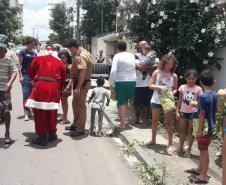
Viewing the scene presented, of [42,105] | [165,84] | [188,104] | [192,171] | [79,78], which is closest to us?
[192,171]

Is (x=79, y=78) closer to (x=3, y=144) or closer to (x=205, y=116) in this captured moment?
(x=3, y=144)

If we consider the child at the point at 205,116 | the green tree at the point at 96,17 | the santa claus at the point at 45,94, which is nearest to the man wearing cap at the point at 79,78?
the santa claus at the point at 45,94

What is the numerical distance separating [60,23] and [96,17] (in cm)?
1469

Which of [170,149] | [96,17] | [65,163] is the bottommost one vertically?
[65,163]

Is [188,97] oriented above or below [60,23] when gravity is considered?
below

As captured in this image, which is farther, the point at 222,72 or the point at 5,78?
the point at 222,72

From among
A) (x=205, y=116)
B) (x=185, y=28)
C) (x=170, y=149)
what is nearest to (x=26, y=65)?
(x=185, y=28)

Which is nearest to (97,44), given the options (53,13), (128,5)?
(53,13)

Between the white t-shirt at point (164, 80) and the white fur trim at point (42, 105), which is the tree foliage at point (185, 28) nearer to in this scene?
the white t-shirt at point (164, 80)

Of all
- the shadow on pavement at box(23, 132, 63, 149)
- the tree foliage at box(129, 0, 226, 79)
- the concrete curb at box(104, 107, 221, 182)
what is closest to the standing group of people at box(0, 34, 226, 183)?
the shadow on pavement at box(23, 132, 63, 149)

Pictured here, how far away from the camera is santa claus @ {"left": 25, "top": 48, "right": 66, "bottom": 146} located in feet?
26.4

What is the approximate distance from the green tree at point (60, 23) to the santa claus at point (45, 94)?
57299 mm

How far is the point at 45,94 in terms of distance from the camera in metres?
8.03

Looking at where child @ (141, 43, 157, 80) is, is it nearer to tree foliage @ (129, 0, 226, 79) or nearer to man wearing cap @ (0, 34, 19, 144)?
tree foliage @ (129, 0, 226, 79)
